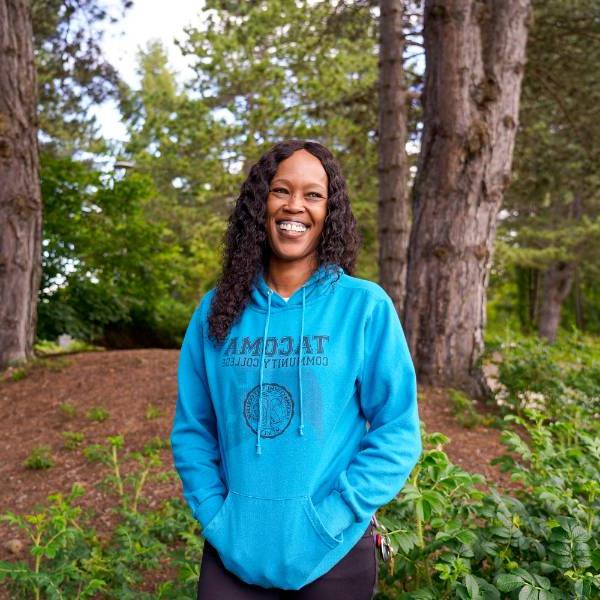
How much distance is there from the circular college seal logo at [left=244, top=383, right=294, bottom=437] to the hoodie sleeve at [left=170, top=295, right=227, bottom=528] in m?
0.22

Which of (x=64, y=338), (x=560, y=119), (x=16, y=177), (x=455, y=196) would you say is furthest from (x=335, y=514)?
(x=64, y=338)

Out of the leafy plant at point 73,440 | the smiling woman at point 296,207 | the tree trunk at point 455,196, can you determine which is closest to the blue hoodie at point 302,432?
Result: the smiling woman at point 296,207

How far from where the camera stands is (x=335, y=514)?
1.71m

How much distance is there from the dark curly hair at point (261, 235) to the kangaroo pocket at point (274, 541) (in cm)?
51

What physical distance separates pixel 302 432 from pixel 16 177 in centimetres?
682

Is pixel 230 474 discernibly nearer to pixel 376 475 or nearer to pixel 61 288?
pixel 376 475

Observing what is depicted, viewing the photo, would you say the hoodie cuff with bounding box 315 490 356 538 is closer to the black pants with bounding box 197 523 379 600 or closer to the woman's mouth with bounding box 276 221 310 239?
the black pants with bounding box 197 523 379 600

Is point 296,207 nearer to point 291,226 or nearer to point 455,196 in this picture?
point 291,226

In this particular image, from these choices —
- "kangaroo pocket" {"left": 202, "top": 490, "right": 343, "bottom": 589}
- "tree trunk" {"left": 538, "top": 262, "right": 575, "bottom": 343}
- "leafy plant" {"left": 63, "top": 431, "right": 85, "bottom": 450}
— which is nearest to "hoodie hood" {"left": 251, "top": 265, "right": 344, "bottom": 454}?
"kangaroo pocket" {"left": 202, "top": 490, "right": 343, "bottom": 589}

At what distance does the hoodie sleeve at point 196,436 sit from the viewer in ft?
6.11

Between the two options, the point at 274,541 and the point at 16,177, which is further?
the point at 16,177

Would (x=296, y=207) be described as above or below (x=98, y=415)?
above

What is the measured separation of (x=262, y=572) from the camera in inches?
67.6

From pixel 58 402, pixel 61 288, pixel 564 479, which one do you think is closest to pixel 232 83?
pixel 61 288
